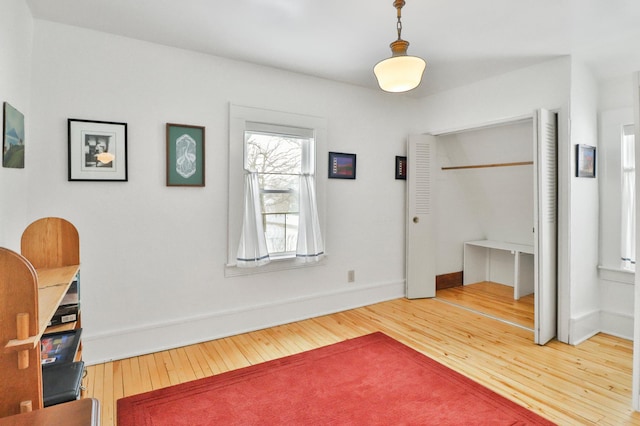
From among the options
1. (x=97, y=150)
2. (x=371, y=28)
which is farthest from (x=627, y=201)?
(x=97, y=150)

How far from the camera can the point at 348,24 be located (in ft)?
8.39

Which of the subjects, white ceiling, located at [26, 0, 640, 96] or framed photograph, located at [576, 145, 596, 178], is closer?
white ceiling, located at [26, 0, 640, 96]

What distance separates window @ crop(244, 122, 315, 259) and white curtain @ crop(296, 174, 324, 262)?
90mm

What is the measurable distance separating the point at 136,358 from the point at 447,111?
4.13 m

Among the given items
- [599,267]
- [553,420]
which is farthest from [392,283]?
[553,420]

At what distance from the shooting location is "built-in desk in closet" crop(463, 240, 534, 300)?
4.48 m

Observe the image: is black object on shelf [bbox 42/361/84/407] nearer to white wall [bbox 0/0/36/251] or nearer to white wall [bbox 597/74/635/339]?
white wall [bbox 0/0/36/251]

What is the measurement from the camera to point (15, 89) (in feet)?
6.93

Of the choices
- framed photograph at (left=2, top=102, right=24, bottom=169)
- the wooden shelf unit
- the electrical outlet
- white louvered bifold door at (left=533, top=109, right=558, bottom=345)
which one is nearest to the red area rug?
the wooden shelf unit

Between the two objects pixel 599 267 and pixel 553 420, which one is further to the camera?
pixel 599 267

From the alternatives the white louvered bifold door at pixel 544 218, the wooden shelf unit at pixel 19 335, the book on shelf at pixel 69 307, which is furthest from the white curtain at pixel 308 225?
the wooden shelf unit at pixel 19 335

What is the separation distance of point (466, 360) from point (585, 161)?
217 centimetres

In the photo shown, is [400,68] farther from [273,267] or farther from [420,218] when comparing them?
[420,218]

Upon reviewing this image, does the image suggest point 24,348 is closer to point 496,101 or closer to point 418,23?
point 418,23
